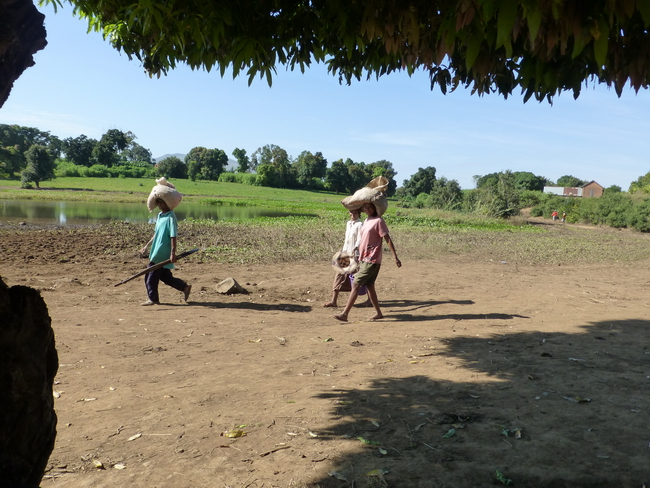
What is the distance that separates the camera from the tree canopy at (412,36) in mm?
2230

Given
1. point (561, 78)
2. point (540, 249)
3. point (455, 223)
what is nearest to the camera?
point (561, 78)

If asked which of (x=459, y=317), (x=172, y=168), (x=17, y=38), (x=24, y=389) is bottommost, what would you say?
(x=459, y=317)

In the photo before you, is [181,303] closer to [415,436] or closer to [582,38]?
[415,436]

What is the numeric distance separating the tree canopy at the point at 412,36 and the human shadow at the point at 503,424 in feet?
7.23

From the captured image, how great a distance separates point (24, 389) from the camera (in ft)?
7.41

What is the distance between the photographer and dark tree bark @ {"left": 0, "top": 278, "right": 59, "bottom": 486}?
2.19m

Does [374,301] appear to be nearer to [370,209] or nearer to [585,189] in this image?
[370,209]

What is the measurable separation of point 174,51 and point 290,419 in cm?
291

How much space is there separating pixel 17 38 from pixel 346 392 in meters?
3.51

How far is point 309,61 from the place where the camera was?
14.5 feet

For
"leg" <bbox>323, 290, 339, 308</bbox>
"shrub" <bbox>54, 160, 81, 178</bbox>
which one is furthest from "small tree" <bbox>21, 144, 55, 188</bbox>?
"leg" <bbox>323, 290, 339, 308</bbox>

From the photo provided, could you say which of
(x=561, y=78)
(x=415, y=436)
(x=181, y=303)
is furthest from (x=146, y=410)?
(x=181, y=303)

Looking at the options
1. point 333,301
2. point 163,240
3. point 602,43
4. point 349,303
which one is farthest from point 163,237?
point 602,43

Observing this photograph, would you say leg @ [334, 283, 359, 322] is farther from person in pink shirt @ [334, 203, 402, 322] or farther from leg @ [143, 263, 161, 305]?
leg @ [143, 263, 161, 305]
